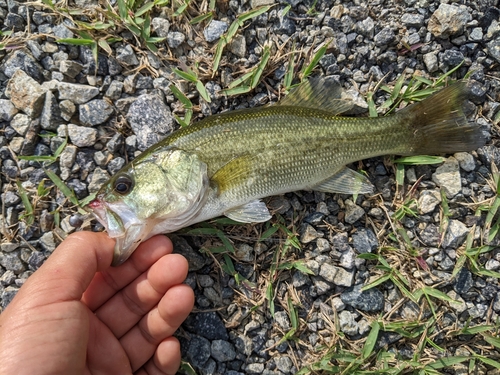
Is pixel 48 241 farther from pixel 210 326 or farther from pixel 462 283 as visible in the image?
pixel 462 283

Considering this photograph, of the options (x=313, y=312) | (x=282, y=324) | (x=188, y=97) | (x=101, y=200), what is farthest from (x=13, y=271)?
(x=313, y=312)

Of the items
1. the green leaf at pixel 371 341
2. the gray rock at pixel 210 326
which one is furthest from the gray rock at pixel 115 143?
the green leaf at pixel 371 341

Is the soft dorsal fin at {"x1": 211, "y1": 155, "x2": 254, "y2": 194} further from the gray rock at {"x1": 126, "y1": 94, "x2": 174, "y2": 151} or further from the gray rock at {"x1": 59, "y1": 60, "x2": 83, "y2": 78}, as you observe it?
the gray rock at {"x1": 59, "y1": 60, "x2": 83, "y2": 78}

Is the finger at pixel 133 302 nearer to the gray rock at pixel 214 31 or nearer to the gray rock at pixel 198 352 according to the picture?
the gray rock at pixel 198 352

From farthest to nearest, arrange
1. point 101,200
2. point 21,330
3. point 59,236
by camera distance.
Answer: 1. point 59,236
2. point 101,200
3. point 21,330

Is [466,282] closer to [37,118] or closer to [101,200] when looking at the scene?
[101,200]

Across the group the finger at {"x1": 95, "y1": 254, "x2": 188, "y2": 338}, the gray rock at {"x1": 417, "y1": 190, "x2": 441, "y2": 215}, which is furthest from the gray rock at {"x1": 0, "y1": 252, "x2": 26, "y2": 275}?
the gray rock at {"x1": 417, "y1": 190, "x2": 441, "y2": 215}

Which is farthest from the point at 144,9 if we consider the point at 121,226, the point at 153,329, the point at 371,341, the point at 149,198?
the point at 371,341
